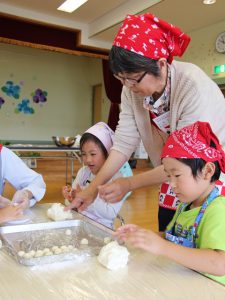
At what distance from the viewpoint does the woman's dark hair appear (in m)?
0.99

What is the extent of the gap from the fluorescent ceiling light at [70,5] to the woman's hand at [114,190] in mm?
4397

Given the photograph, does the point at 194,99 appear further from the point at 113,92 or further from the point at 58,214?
the point at 113,92

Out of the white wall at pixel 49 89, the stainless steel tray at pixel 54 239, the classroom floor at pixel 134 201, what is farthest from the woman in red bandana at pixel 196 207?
the white wall at pixel 49 89

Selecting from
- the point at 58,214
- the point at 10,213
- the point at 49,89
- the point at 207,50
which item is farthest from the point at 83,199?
the point at 49,89

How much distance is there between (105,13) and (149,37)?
15.8ft

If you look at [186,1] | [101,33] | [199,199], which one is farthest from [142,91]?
[101,33]

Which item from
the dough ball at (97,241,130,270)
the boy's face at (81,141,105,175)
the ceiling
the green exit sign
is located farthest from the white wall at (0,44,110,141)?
the dough ball at (97,241,130,270)

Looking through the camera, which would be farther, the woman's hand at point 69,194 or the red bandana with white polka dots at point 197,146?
the woman's hand at point 69,194

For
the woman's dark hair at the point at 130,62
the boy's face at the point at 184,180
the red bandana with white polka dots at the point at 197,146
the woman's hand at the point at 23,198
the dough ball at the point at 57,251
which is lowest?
the dough ball at the point at 57,251

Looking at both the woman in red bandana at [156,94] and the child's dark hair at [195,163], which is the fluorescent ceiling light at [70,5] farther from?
the child's dark hair at [195,163]

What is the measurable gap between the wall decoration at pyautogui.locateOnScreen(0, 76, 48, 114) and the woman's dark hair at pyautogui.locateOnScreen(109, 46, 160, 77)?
772 cm

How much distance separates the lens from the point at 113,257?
766 millimetres

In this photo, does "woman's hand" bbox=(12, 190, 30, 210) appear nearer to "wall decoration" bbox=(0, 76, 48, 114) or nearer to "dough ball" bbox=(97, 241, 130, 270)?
"dough ball" bbox=(97, 241, 130, 270)

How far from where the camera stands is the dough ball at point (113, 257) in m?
0.76
